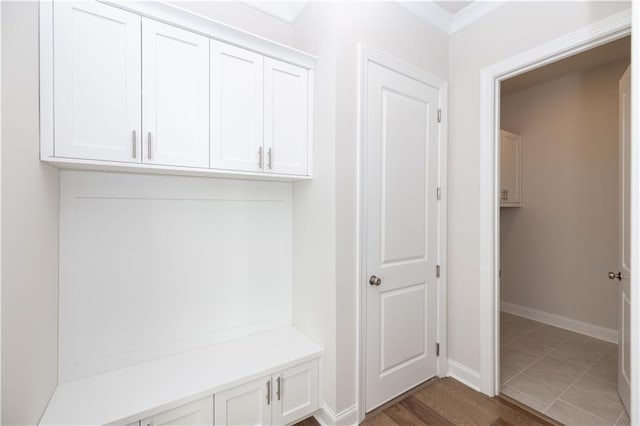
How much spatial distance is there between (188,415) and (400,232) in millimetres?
1648

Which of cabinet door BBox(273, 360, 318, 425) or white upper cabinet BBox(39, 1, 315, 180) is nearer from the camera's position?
white upper cabinet BBox(39, 1, 315, 180)

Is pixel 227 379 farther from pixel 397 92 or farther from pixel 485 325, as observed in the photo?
pixel 397 92

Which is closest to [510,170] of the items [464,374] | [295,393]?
[464,374]

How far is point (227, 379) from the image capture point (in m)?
1.54

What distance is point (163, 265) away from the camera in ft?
5.81

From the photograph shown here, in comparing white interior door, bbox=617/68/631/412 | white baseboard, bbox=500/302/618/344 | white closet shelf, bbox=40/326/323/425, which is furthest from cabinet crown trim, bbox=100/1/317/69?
white baseboard, bbox=500/302/618/344

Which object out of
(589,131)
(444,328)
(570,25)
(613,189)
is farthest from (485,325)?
(589,131)

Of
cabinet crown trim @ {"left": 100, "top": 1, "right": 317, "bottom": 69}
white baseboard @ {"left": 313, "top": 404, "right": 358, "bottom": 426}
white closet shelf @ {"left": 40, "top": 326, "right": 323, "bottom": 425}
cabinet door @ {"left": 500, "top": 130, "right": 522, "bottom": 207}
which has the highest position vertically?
cabinet crown trim @ {"left": 100, "top": 1, "right": 317, "bottom": 69}

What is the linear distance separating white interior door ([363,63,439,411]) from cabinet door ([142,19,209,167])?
102 cm

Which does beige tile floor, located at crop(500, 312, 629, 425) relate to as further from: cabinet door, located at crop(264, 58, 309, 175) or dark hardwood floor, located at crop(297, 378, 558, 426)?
cabinet door, located at crop(264, 58, 309, 175)

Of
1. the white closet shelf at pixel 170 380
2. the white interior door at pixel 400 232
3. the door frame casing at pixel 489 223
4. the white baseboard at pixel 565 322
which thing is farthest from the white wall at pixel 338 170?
the white baseboard at pixel 565 322

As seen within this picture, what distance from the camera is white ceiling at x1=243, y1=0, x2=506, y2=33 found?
2070 mm

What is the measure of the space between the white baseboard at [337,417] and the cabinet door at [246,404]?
0.38 m

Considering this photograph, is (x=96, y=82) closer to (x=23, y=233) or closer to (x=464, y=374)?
(x=23, y=233)
